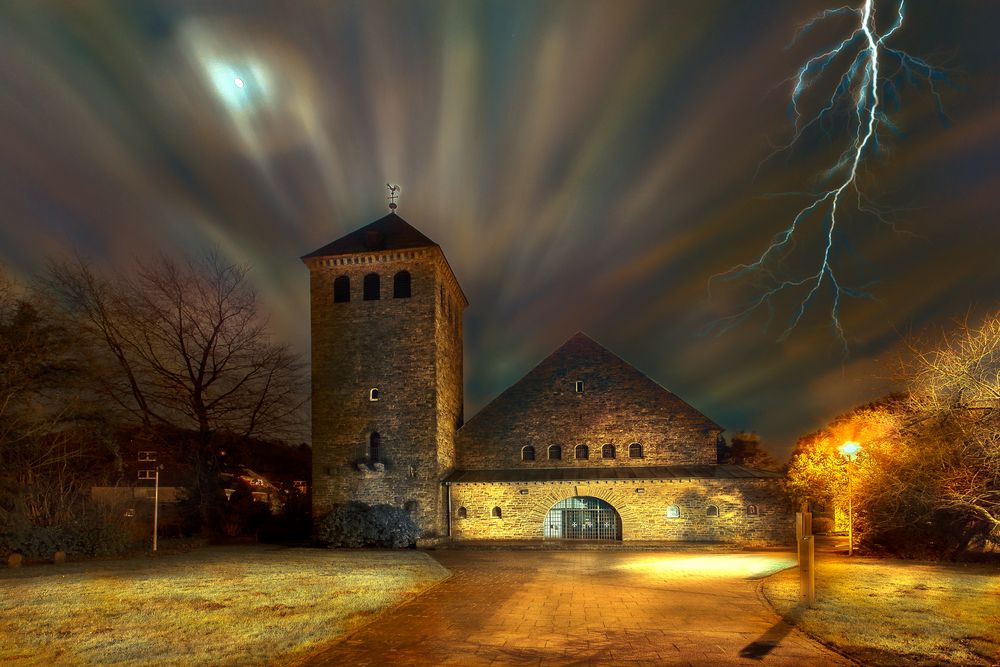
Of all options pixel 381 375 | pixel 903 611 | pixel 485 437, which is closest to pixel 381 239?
pixel 381 375

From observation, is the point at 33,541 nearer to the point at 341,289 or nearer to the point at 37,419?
the point at 37,419

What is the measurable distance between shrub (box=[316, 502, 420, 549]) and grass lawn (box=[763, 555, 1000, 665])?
578 inches

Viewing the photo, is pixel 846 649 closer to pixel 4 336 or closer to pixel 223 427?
pixel 4 336

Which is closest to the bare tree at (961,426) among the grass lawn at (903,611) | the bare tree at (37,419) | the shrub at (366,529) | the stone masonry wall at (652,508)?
the grass lawn at (903,611)

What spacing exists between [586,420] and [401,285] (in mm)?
10643

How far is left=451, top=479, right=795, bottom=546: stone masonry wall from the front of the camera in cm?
2802

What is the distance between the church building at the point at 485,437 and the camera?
28812mm

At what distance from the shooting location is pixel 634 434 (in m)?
31.9

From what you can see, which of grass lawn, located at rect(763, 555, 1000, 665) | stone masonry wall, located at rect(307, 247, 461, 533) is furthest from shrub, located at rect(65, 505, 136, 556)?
grass lawn, located at rect(763, 555, 1000, 665)

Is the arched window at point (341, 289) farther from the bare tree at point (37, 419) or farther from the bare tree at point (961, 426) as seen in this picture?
the bare tree at point (961, 426)

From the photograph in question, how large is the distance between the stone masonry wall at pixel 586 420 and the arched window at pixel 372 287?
7.64 m

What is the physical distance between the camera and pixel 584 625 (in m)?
11.2

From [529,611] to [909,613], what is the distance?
642 cm

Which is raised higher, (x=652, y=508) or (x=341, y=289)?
(x=341, y=289)
